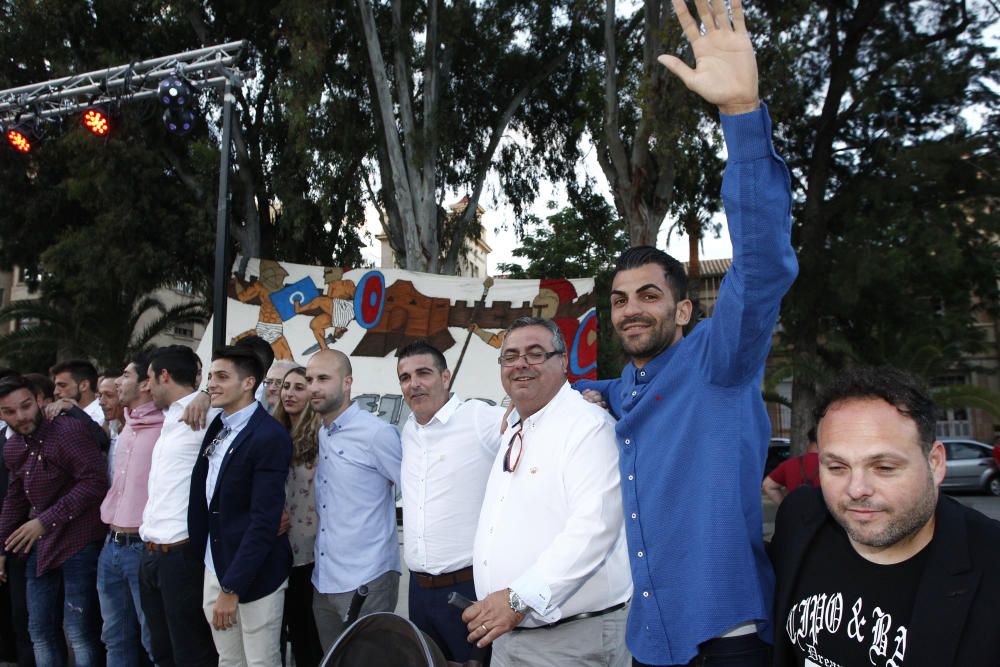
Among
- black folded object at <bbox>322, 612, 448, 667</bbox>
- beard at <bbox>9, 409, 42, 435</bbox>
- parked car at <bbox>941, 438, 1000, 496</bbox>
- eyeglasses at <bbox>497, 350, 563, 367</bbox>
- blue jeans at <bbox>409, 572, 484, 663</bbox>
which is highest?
eyeglasses at <bbox>497, 350, 563, 367</bbox>

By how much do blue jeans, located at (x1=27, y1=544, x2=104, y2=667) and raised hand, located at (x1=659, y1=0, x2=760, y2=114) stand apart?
4802mm

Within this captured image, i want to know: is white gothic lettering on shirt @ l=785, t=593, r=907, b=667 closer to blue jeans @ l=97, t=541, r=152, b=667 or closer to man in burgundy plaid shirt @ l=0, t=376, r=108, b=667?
blue jeans @ l=97, t=541, r=152, b=667

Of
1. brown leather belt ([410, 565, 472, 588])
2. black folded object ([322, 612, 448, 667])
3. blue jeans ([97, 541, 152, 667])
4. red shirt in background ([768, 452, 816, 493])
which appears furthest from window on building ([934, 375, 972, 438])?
black folded object ([322, 612, 448, 667])

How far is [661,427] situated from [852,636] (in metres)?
0.71

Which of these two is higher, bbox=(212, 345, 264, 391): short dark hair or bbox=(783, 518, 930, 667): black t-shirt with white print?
bbox=(212, 345, 264, 391): short dark hair

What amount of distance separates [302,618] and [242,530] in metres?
1.02

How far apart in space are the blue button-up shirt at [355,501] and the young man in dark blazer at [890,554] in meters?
2.36

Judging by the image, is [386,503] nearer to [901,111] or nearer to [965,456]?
[901,111]

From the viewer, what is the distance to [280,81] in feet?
38.7

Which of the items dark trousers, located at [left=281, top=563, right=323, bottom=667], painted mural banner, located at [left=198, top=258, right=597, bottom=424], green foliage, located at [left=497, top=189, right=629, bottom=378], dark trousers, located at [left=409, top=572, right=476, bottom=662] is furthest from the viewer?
green foliage, located at [left=497, top=189, right=629, bottom=378]

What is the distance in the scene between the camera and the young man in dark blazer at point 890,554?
1.50m

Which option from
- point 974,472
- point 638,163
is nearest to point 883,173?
point 638,163

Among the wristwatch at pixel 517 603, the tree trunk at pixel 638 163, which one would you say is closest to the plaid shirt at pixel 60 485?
the wristwatch at pixel 517 603

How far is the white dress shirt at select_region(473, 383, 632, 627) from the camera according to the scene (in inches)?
86.3
